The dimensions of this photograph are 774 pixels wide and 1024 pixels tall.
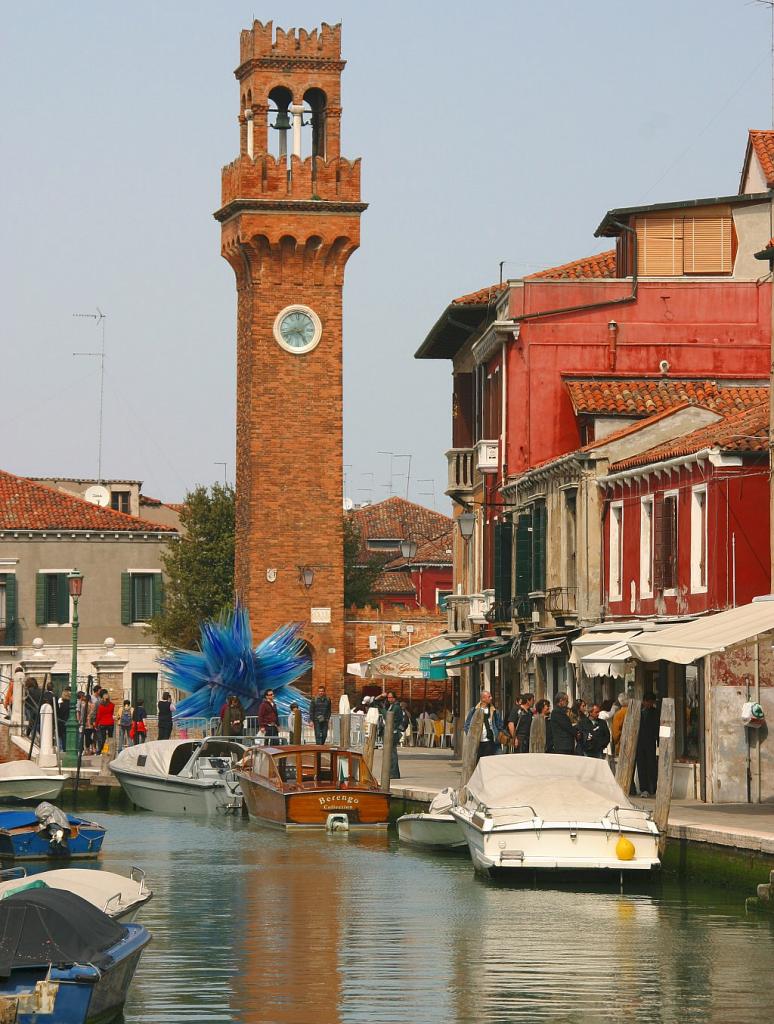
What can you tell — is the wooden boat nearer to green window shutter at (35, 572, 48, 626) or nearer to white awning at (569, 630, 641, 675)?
white awning at (569, 630, 641, 675)

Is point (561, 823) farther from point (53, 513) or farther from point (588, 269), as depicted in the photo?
point (53, 513)

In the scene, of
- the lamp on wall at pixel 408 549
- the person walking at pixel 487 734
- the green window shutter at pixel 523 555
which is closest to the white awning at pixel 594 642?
the person walking at pixel 487 734

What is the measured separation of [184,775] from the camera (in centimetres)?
3500

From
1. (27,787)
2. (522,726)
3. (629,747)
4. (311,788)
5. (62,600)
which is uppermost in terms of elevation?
(62,600)

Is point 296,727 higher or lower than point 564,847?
higher

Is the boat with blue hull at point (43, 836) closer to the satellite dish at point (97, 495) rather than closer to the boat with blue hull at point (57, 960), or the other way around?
the boat with blue hull at point (57, 960)

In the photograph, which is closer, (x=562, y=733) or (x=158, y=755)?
(x=562, y=733)

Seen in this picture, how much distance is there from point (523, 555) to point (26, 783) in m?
9.67

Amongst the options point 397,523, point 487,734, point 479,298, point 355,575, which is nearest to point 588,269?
point 479,298

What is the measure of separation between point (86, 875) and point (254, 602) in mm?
38581

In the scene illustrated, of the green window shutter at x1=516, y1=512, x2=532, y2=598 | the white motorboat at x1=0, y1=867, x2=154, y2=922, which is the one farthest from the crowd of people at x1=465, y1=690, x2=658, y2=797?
the white motorboat at x1=0, y1=867, x2=154, y2=922

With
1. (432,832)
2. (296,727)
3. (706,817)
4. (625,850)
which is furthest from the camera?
(296,727)

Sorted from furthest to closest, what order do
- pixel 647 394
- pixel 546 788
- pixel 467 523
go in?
1. pixel 467 523
2. pixel 647 394
3. pixel 546 788

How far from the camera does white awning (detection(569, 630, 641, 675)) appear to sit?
29.5m
